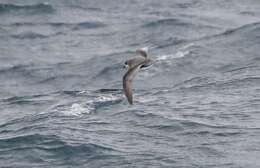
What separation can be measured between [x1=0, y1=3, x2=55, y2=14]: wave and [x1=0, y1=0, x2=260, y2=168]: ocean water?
0.14 feet

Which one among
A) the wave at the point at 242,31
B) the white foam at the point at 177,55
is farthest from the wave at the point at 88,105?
the wave at the point at 242,31

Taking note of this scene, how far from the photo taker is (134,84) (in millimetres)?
26031

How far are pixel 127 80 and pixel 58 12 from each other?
1537 cm

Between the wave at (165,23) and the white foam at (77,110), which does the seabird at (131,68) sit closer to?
the white foam at (77,110)

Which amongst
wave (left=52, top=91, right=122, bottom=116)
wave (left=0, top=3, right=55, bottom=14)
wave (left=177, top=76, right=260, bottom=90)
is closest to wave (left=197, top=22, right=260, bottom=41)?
wave (left=177, top=76, right=260, bottom=90)

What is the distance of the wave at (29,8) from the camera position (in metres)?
35.7

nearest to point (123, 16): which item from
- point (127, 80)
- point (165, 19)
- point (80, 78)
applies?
point (165, 19)

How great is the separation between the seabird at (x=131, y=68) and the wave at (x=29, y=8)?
13372mm

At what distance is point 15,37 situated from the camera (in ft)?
109

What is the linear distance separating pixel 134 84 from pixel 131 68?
15.6 feet

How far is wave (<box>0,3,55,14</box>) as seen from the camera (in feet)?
117

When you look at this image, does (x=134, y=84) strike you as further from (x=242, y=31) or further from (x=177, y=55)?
(x=242, y=31)

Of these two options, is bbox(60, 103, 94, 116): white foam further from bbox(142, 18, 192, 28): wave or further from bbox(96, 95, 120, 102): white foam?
bbox(142, 18, 192, 28): wave

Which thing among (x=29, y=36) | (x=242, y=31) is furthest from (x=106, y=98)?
(x=29, y=36)
